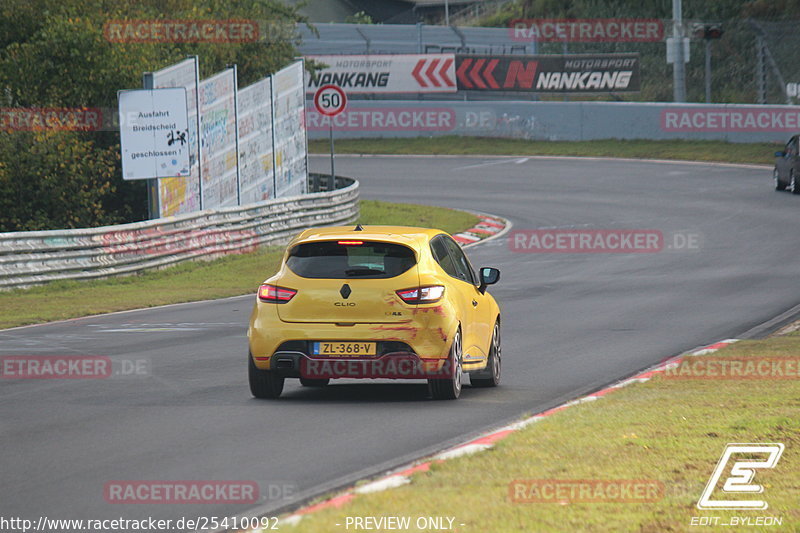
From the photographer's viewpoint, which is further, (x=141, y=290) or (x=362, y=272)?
(x=141, y=290)

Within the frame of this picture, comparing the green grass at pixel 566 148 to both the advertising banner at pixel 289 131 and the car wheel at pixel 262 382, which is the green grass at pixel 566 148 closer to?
the advertising banner at pixel 289 131

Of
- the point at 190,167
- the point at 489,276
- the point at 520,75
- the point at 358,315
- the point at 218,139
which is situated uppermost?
the point at 520,75

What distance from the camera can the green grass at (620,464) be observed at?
6.60 m

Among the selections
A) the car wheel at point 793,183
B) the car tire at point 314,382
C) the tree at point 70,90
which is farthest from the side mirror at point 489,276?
the car wheel at point 793,183

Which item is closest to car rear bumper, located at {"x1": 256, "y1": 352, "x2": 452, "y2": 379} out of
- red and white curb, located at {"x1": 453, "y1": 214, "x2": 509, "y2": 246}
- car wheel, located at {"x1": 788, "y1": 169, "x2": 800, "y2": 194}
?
red and white curb, located at {"x1": 453, "y1": 214, "x2": 509, "y2": 246}

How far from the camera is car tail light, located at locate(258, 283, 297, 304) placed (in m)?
11.3

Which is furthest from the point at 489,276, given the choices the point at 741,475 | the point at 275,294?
the point at 741,475

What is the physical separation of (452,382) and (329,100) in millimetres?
19942

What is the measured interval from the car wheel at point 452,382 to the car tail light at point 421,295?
1.27 feet

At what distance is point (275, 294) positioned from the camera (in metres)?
11.3

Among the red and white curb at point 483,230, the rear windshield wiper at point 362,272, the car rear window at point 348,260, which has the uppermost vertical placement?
the car rear window at point 348,260

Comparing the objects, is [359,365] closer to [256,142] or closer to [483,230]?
[483,230]

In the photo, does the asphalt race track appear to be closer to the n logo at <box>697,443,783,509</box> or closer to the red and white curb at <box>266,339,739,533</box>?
the red and white curb at <box>266,339,739,533</box>

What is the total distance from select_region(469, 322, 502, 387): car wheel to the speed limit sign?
60.9ft
